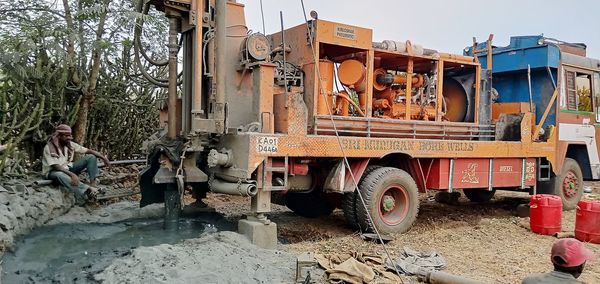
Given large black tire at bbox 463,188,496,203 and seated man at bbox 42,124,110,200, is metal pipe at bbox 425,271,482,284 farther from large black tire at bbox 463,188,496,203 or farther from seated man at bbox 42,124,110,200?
large black tire at bbox 463,188,496,203

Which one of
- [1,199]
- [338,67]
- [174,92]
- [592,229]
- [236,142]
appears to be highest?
[338,67]

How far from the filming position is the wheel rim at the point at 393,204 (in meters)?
6.60

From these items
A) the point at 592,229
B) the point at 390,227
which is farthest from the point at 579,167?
the point at 390,227

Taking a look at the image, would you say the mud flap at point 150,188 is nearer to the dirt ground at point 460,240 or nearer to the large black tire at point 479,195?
the dirt ground at point 460,240

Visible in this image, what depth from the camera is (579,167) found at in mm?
9438

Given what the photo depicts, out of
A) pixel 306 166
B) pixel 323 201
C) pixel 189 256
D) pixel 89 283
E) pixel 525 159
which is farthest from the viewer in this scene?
pixel 525 159

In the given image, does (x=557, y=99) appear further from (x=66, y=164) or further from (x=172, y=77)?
(x=66, y=164)

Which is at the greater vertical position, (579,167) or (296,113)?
(296,113)

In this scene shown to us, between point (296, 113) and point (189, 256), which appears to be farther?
point (296, 113)

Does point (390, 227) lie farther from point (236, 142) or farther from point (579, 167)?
point (579, 167)

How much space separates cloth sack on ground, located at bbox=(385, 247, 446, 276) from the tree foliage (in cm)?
456

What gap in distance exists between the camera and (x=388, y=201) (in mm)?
6617

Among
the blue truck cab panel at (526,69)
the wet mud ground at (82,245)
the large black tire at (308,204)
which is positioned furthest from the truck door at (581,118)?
the wet mud ground at (82,245)

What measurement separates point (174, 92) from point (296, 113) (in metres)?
1.66
